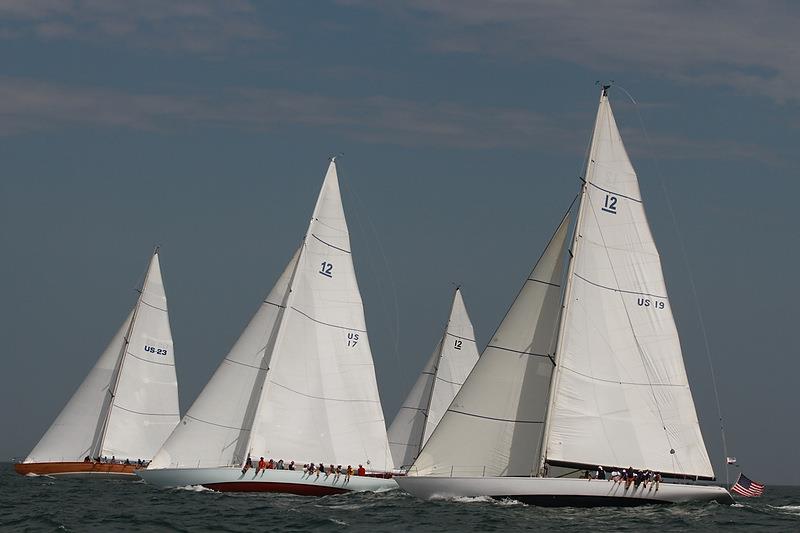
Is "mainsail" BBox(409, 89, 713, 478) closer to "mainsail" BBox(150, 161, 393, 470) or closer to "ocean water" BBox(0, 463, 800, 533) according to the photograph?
"ocean water" BBox(0, 463, 800, 533)

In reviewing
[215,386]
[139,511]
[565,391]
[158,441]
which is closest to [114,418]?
[158,441]

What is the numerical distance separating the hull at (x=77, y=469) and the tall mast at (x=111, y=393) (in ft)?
4.40

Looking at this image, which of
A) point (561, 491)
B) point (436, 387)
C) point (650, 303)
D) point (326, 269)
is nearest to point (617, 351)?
point (650, 303)

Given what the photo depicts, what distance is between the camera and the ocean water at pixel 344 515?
128ft

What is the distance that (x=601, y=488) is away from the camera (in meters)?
43.8

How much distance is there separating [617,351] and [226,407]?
17.5m

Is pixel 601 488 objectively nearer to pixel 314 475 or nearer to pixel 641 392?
pixel 641 392

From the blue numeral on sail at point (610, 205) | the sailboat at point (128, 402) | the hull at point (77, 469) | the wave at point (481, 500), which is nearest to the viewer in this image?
the wave at point (481, 500)

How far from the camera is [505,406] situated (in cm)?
4638

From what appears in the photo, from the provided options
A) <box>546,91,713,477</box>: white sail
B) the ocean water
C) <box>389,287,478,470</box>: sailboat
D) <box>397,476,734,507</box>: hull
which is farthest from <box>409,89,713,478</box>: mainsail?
<box>389,287,478,470</box>: sailboat

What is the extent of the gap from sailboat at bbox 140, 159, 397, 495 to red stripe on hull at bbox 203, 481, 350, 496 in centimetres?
43

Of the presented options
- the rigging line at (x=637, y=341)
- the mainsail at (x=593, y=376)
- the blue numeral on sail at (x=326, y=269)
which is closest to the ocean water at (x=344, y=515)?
the mainsail at (x=593, y=376)

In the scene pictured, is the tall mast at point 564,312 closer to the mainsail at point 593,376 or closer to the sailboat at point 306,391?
the mainsail at point 593,376

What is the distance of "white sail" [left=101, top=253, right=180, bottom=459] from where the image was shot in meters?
71.5
